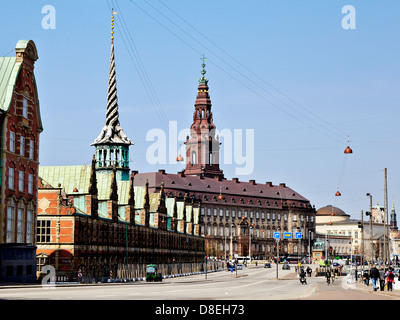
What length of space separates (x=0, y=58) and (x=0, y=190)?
13365mm

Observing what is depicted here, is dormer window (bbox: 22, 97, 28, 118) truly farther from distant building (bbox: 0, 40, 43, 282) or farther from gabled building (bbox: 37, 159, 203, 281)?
gabled building (bbox: 37, 159, 203, 281)

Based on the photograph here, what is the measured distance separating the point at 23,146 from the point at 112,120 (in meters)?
62.0

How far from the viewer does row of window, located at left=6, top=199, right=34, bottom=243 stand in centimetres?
6719

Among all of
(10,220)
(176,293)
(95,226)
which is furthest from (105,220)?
(176,293)

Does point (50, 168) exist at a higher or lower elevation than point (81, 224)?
higher

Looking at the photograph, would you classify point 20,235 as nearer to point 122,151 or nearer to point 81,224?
point 81,224

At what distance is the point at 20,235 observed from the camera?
6950 centimetres

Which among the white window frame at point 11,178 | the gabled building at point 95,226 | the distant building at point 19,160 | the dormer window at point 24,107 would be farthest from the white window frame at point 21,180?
the gabled building at point 95,226

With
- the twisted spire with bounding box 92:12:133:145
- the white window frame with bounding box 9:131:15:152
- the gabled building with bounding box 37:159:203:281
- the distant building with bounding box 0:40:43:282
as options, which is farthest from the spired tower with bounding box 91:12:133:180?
the white window frame with bounding box 9:131:15:152

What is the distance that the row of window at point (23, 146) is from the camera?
6806 centimetres

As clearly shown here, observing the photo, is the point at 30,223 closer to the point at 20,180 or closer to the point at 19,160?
the point at 20,180

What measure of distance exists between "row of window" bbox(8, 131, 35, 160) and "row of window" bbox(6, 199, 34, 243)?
174 inches
